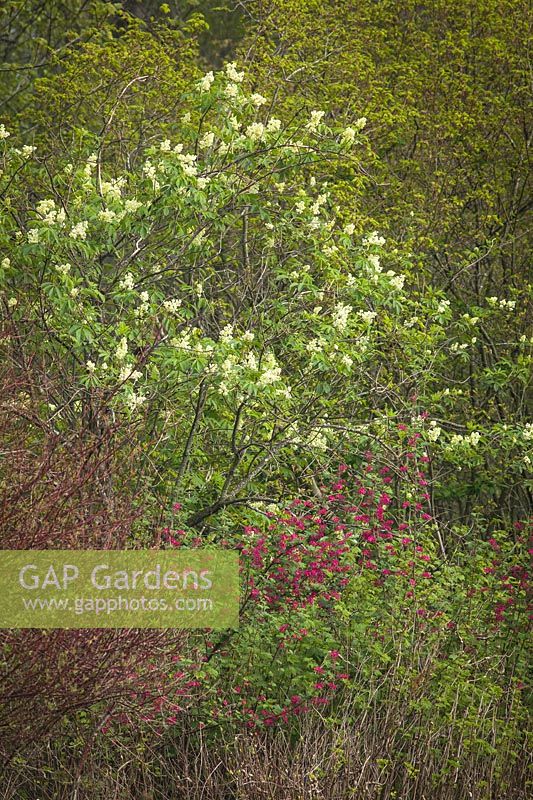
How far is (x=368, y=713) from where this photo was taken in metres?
4.85

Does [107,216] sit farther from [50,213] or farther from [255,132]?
[255,132]

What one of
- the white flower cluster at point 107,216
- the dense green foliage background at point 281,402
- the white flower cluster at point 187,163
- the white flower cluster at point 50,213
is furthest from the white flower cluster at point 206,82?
the white flower cluster at point 50,213

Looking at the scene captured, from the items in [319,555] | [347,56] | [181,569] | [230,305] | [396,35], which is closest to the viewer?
[181,569]

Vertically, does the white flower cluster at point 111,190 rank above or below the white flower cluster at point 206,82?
below

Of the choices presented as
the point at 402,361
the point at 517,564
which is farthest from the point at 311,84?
the point at 517,564

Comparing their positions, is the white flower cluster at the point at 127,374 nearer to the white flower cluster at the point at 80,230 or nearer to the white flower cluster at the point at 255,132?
the white flower cluster at the point at 80,230

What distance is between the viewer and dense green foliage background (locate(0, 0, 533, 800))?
4.39m

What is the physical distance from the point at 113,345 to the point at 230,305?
5.58 ft

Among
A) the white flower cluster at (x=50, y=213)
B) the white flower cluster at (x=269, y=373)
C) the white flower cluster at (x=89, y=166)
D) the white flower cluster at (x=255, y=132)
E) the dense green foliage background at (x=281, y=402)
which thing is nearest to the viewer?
the dense green foliage background at (x=281, y=402)

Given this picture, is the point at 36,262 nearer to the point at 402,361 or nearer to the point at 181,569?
the point at 181,569

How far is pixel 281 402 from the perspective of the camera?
20.0 ft

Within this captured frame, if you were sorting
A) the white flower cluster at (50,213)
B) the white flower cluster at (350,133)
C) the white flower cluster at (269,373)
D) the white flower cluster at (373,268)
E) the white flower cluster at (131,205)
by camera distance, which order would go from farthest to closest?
the white flower cluster at (373,268) < the white flower cluster at (350,133) < the white flower cluster at (131,205) < the white flower cluster at (50,213) < the white flower cluster at (269,373)

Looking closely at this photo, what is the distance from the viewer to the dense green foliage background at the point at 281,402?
14.4ft

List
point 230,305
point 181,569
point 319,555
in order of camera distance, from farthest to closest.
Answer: point 230,305 < point 319,555 < point 181,569
